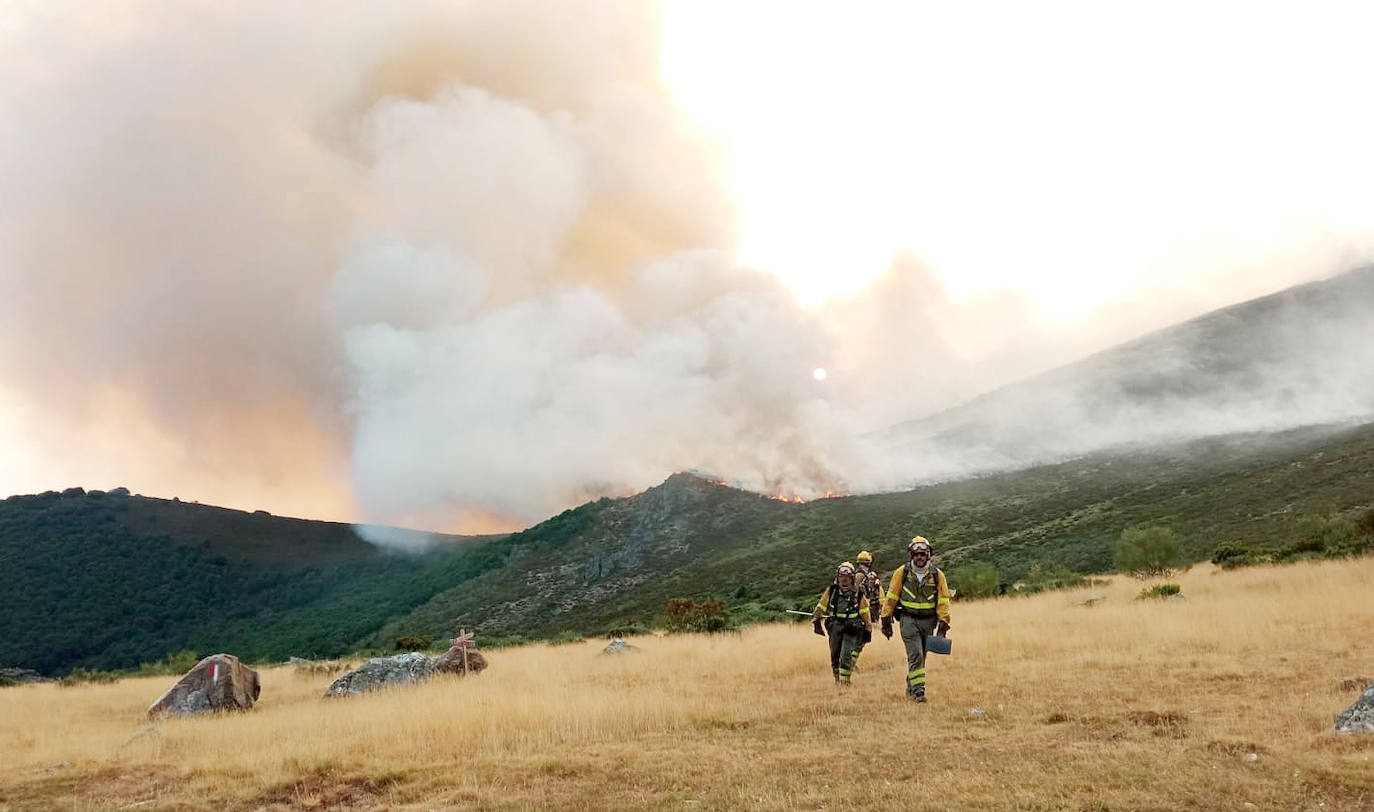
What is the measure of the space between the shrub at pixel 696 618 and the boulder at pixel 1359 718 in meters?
21.3

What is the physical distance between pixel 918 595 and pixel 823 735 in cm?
360

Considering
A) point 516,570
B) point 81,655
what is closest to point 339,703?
point 516,570

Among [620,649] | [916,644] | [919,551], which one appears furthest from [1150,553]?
[916,644]

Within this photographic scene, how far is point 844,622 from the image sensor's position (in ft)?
48.5

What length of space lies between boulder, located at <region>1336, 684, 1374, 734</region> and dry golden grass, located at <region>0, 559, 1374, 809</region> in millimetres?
377

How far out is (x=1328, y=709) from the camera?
902 centimetres

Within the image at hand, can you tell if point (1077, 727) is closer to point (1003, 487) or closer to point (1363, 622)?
point (1363, 622)

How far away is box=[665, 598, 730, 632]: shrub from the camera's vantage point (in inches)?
1153

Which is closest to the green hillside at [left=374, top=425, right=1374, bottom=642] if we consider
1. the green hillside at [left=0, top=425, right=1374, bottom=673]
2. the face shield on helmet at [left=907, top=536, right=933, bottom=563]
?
the green hillside at [left=0, top=425, right=1374, bottom=673]

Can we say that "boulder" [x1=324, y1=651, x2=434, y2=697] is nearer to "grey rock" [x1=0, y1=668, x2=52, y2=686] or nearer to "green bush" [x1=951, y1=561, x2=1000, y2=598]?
"grey rock" [x1=0, y1=668, x2=52, y2=686]

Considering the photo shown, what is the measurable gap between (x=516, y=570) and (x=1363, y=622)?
111 metres

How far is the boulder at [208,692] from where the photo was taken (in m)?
16.4

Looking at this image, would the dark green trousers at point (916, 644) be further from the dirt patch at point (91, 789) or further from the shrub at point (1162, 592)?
the shrub at point (1162, 592)

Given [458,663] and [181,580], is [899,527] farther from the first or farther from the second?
[181,580]
